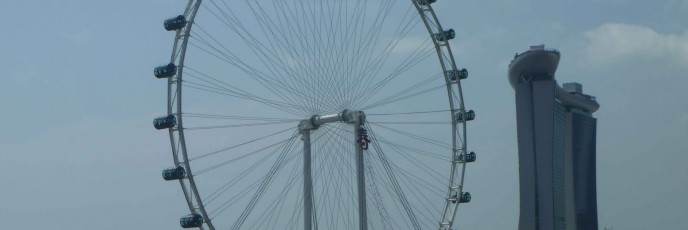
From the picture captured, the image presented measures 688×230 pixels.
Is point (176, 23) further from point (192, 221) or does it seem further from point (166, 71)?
point (192, 221)

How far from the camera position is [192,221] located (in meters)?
39.6

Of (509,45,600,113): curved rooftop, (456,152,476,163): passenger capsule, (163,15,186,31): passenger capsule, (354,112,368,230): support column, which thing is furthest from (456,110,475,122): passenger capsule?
(509,45,600,113): curved rooftop

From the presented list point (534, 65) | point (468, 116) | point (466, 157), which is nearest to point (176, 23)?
point (468, 116)

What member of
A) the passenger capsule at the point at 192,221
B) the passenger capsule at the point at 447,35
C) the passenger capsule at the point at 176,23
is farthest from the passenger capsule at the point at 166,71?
the passenger capsule at the point at 447,35

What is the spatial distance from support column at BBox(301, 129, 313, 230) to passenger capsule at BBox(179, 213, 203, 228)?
15.6ft

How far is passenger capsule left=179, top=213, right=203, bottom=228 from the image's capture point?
3959 cm

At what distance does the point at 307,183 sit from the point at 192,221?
5235mm

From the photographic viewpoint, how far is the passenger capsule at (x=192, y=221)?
39594mm

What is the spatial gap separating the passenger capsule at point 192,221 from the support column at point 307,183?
4767 mm

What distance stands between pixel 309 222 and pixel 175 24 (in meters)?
9.23

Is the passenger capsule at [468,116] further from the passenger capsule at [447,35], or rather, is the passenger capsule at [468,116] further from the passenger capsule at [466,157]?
the passenger capsule at [447,35]

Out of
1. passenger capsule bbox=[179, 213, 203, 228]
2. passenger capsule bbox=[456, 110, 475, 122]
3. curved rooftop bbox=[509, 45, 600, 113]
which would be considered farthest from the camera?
curved rooftop bbox=[509, 45, 600, 113]

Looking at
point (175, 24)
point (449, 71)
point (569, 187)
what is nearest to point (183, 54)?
point (175, 24)

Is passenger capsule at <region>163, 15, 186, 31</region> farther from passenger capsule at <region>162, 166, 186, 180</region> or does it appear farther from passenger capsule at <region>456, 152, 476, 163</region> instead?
passenger capsule at <region>456, 152, 476, 163</region>
